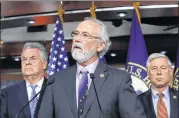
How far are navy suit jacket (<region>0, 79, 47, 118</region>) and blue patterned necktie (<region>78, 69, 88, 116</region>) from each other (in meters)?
1.06

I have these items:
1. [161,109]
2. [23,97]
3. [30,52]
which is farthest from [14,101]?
[161,109]

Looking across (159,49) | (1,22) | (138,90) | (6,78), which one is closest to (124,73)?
(138,90)

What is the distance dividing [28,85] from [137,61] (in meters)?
1.62

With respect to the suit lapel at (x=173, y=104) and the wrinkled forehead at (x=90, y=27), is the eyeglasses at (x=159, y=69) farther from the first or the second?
the wrinkled forehead at (x=90, y=27)

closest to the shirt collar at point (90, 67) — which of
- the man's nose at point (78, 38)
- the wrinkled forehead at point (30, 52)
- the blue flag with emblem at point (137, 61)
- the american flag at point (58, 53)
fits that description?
the man's nose at point (78, 38)

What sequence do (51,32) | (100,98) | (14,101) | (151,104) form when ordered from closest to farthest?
(100,98) → (14,101) → (151,104) → (51,32)

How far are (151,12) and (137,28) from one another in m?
0.52

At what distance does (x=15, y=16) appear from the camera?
5.26 m

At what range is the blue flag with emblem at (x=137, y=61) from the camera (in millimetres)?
4164

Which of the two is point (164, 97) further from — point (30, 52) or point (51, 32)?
point (51, 32)

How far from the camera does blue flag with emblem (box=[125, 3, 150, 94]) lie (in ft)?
13.7

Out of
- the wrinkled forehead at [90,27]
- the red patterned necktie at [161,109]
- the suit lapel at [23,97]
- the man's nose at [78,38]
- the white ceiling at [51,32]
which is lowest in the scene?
the red patterned necktie at [161,109]

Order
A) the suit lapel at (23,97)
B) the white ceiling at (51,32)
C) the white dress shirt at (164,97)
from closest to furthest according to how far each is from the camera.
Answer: the suit lapel at (23,97) < the white dress shirt at (164,97) < the white ceiling at (51,32)

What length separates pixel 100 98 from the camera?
76.9 inches
